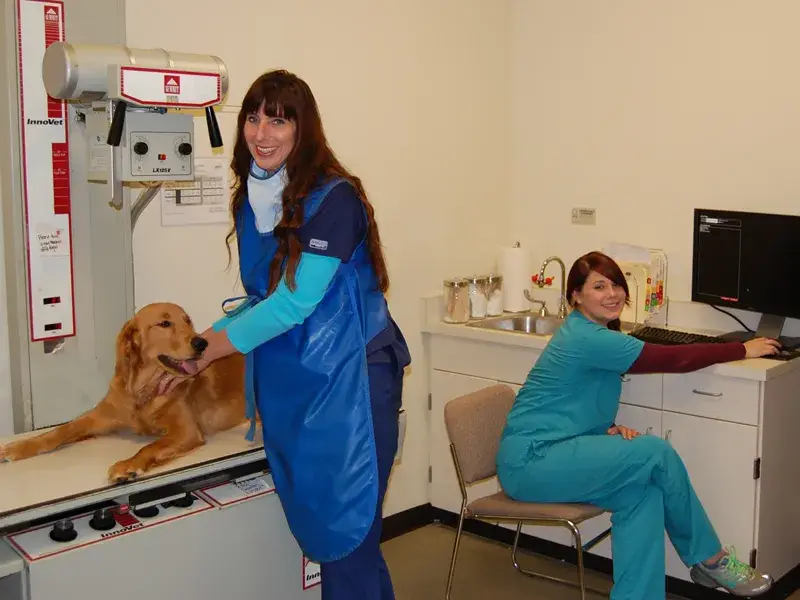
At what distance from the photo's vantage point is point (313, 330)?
85.5 inches

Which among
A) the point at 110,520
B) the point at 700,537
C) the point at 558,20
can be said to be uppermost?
the point at 558,20

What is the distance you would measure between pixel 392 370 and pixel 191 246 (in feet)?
3.11

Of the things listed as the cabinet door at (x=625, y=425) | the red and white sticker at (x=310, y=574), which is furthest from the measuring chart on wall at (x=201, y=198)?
the cabinet door at (x=625, y=425)

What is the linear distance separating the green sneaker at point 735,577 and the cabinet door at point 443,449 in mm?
964

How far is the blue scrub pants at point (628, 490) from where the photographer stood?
9.14ft

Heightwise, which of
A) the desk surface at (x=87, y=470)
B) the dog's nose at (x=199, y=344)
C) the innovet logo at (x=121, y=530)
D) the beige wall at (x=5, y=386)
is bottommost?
the innovet logo at (x=121, y=530)

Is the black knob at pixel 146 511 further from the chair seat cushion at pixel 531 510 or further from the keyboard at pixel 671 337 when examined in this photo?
the keyboard at pixel 671 337

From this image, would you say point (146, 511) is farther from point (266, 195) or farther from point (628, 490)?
point (628, 490)

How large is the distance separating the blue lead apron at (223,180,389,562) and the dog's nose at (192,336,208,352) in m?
0.14

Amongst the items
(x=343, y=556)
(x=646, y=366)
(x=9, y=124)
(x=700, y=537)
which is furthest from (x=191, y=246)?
(x=700, y=537)

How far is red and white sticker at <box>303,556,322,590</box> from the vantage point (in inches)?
95.9

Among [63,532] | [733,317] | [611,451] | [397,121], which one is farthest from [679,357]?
[63,532]

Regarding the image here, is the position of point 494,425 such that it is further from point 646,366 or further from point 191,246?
point 191,246

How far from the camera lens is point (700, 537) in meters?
2.89
